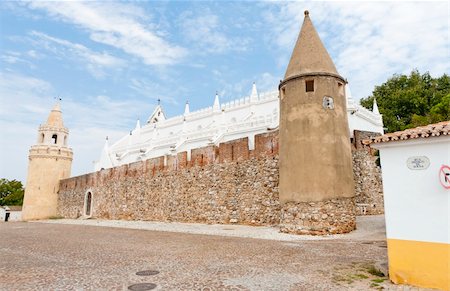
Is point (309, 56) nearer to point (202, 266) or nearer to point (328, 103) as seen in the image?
point (328, 103)

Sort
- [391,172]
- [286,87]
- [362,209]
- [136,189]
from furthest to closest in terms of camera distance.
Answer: [136,189], [362,209], [286,87], [391,172]

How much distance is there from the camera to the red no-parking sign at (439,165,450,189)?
4309 millimetres

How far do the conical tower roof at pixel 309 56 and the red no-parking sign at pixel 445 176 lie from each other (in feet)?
26.2

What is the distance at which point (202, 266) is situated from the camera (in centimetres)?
582

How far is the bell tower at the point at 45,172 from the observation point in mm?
30906

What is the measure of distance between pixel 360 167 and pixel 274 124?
8.75 metres

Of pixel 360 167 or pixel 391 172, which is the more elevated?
pixel 360 167

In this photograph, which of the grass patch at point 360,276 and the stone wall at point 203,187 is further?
the stone wall at point 203,187

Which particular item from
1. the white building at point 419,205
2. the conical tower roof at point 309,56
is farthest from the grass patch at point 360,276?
the conical tower roof at point 309,56

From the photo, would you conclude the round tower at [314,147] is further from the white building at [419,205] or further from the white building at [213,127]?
the white building at [213,127]

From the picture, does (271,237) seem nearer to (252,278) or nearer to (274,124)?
(252,278)

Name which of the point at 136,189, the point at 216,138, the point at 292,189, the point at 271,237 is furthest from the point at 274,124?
the point at 271,237

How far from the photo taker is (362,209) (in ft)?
50.1

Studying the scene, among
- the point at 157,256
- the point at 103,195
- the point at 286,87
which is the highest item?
the point at 286,87
